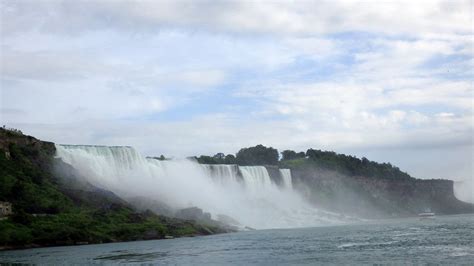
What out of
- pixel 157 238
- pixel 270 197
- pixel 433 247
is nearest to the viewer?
pixel 433 247

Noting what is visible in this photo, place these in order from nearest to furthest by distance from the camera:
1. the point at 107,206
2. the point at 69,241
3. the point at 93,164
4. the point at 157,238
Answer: the point at 69,241 < the point at 157,238 < the point at 107,206 < the point at 93,164

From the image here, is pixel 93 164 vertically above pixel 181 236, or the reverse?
pixel 93 164

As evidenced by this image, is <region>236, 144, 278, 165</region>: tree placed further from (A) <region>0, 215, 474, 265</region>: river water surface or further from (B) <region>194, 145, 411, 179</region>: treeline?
(A) <region>0, 215, 474, 265</region>: river water surface

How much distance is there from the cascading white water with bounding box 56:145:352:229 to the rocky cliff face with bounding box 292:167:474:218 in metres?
11.7

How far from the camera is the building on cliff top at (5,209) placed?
235ft

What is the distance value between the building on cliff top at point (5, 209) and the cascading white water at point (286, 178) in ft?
256

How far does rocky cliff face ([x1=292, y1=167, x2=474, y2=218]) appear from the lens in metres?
154

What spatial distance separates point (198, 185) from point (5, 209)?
46.6m

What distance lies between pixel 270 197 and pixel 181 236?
52527 mm

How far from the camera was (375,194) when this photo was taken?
174 m

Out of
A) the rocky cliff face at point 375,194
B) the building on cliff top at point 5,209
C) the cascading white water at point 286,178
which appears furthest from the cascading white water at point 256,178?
the building on cliff top at point 5,209

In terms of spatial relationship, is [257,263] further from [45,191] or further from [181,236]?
[45,191]

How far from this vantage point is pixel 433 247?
4941 centimetres

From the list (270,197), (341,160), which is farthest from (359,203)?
(270,197)
